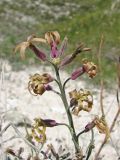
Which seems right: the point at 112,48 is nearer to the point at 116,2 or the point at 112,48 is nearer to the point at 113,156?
the point at 116,2

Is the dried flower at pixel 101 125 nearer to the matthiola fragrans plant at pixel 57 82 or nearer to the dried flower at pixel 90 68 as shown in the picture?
the matthiola fragrans plant at pixel 57 82

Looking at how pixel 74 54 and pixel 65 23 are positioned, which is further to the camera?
pixel 65 23

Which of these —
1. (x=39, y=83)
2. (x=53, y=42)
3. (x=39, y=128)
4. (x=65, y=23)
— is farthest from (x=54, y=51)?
(x=65, y=23)

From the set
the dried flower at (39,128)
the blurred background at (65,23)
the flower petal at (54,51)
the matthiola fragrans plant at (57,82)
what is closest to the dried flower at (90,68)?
the matthiola fragrans plant at (57,82)

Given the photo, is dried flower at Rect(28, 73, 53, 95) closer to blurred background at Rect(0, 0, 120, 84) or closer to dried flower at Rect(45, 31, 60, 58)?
dried flower at Rect(45, 31, 60, 58)

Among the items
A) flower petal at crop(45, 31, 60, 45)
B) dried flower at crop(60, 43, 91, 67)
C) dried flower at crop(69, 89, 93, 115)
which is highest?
flower petal at crop(45, 31, 60, 45)

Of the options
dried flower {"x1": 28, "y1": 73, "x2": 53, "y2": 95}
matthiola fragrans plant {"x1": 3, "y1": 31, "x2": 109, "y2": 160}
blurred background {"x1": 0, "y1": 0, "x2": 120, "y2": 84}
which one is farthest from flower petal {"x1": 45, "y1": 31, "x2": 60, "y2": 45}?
blurred background {"x1": 0, "y1": 0, "x2": 120, "y2": 84}

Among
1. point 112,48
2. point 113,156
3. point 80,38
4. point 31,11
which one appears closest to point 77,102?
point 113,156

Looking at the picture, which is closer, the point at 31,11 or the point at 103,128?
the point at 103,128

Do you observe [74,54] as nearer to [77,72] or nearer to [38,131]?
[77,72]
